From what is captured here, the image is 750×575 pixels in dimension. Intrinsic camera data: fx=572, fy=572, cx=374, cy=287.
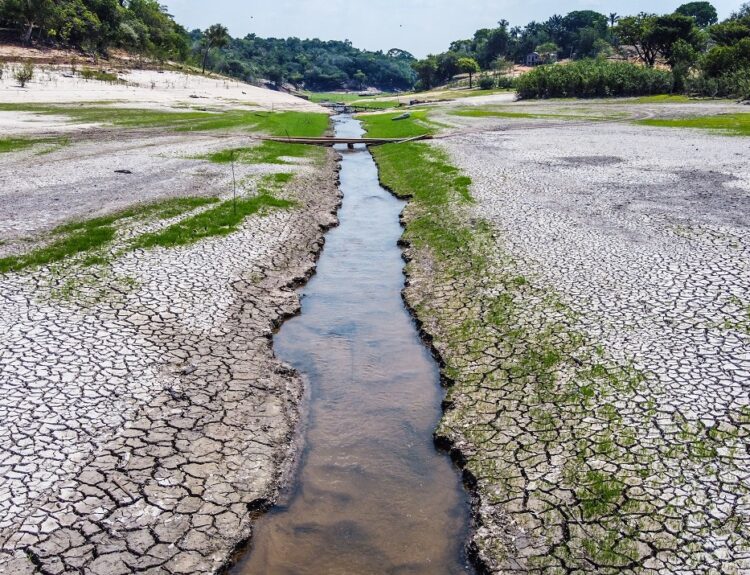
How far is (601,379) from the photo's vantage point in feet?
32.3

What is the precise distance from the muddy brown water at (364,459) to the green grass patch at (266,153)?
1889 centimetres

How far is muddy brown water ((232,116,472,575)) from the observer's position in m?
7.16

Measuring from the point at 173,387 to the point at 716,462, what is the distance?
8419mm

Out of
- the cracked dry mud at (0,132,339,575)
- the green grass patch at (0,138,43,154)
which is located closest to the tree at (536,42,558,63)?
the green grass patch at (0,138,43,154)

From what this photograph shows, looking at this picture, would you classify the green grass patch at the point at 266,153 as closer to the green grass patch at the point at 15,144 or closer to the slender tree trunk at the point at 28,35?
the green grass patch at the point at 15,144

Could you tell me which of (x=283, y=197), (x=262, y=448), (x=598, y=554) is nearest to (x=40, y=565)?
(x=262, y=448)

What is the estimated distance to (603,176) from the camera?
2650 cm

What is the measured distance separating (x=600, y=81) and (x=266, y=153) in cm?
7681

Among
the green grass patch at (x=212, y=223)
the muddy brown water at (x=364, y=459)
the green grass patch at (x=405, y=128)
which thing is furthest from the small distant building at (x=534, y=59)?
the muddy brown water at (x=364, y=459)

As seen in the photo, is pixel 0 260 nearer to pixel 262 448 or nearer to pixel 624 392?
pixel 262 448

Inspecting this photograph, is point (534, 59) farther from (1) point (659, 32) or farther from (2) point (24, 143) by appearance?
(2) point (24, 143)

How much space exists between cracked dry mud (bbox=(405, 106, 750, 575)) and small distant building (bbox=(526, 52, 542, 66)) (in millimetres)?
192114

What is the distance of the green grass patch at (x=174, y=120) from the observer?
47.9m

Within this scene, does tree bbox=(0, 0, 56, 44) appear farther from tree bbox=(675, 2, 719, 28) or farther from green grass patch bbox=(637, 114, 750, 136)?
tree bbox=(675, 2, 719, 28)
